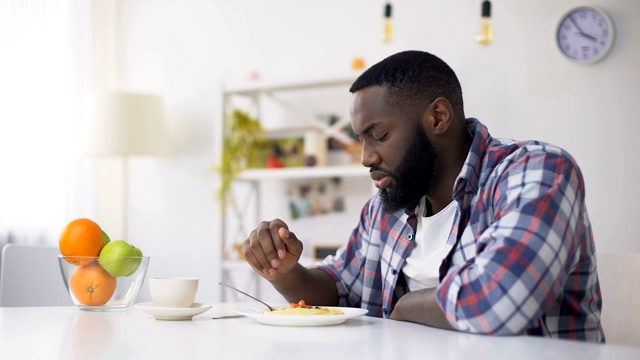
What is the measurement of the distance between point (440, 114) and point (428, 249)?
312mm

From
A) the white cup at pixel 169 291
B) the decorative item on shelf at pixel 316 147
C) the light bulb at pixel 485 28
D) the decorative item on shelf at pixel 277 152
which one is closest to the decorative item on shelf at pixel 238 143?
the decorative item on shelf at pixel 277 152

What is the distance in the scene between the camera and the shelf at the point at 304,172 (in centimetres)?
337

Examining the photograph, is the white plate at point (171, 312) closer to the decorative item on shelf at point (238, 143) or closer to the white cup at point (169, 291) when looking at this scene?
the white cup at point (169, 291)

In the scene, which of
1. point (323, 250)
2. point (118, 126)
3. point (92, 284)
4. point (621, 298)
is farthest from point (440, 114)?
point (118, 126)

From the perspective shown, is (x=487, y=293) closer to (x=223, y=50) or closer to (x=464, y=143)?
(x=464, y=143)

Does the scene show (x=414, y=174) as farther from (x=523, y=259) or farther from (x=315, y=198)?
(x=315, y=198)

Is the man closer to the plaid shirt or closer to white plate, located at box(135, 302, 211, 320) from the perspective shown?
the plaid shirt

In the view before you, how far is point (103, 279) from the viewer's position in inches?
55.1

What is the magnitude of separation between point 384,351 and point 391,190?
0.79 m

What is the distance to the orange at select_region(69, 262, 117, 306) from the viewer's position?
54.4 inches

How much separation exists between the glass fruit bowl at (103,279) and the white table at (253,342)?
129mm

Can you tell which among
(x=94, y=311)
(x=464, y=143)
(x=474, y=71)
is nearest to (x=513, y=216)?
(x=464, y=143)

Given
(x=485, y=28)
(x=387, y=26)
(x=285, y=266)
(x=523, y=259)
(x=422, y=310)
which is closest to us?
(x=523, y=259)

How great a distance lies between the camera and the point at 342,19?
12.5 feet
